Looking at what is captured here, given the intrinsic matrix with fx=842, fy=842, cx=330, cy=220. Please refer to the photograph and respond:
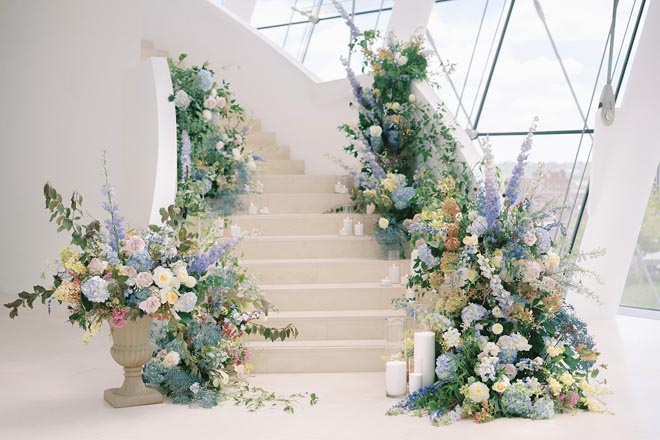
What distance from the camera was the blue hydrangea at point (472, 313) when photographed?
4.57 m

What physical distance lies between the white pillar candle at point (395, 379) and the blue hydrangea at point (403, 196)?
5.74 feet

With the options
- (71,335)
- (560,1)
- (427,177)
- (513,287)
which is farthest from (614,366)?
(560,1)

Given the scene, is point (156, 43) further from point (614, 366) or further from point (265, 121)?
point (614, 366)

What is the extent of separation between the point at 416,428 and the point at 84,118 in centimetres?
440

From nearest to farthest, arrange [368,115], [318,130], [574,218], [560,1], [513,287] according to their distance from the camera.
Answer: [513,287]
[368,115]
[318,130]
[574,218]
[560,1]

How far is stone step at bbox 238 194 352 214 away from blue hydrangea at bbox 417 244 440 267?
7.01 feet

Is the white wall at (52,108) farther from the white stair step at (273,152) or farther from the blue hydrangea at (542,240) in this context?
the blue hydrangea at (542,240)

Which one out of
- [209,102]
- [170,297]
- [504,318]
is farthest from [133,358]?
[209,102]

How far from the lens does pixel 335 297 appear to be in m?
5.75

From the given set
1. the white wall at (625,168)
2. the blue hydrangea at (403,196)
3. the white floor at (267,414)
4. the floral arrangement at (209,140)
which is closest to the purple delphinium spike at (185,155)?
the floral arrangement at (209,140)

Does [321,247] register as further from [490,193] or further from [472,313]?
[490,193]

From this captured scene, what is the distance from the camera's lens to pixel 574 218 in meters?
10.7

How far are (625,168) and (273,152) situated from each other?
316 cm

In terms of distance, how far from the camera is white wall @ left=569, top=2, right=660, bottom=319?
666 centimetres
